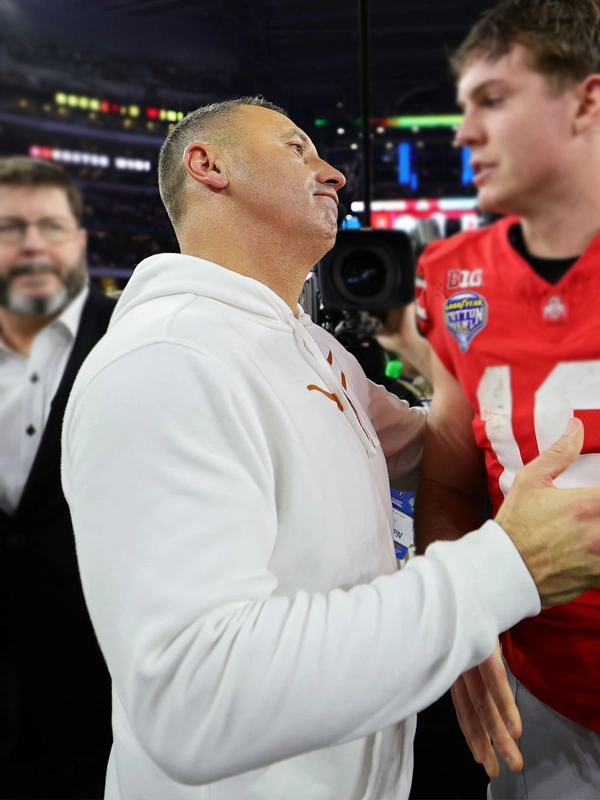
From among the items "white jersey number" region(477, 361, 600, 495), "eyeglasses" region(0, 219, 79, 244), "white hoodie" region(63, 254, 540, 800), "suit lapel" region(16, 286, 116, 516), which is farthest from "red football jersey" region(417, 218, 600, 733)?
"eyeglasses" region(0, 219, 79, 244)

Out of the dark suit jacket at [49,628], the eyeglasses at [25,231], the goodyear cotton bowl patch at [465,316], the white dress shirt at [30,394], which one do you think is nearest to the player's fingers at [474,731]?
the goodyear cotton bowl patch at [465,316]

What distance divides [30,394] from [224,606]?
48.1 inches

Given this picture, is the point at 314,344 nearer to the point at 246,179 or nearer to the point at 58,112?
the point at 246,179

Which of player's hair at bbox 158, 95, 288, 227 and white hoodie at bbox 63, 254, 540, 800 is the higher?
player's hair at bbox 158, 95, 288, 227

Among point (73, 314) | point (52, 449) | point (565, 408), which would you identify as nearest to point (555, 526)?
point (565, 408)

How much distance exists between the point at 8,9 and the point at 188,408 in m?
1.44

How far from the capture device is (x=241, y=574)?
543 millimetres

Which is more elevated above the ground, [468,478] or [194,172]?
[194,172]

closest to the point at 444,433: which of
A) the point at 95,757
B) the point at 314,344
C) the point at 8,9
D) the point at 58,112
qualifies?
the point at 314,344

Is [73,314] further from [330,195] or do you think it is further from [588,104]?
[588,104]

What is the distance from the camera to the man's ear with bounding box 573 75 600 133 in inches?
26.9

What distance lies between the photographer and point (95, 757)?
64.9 inches

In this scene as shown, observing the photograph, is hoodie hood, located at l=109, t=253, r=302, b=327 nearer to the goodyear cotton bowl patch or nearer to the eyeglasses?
the goodyear cotton bowl patch

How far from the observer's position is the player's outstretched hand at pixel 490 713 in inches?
27.8
